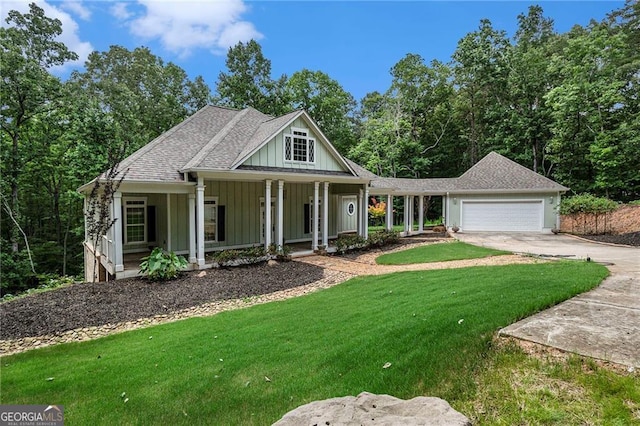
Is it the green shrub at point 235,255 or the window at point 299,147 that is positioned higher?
the window at point 299,147

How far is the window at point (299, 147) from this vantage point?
14.2 m

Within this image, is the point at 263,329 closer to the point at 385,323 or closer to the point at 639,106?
the point at 385,323

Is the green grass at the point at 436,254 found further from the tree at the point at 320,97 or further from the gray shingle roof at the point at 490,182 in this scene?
the tree at the point at 320,97

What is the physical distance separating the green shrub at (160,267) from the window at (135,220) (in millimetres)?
4047

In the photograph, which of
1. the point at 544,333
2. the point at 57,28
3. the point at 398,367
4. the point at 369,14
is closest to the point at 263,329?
the point at 398,367

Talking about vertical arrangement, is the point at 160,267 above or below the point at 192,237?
below

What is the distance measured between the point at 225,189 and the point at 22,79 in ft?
42.0

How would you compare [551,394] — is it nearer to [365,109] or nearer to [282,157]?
[282,157]

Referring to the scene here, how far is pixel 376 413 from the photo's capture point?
237cm

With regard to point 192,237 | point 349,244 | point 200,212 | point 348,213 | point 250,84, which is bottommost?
point 349,244

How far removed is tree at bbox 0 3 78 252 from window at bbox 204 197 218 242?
12.1 metres

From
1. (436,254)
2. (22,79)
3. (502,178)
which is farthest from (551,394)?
(22,79)

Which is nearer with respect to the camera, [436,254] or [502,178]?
[436,254]

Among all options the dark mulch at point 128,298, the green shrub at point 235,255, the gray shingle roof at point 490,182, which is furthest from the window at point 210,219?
the gray shingle roof at point 490,182
